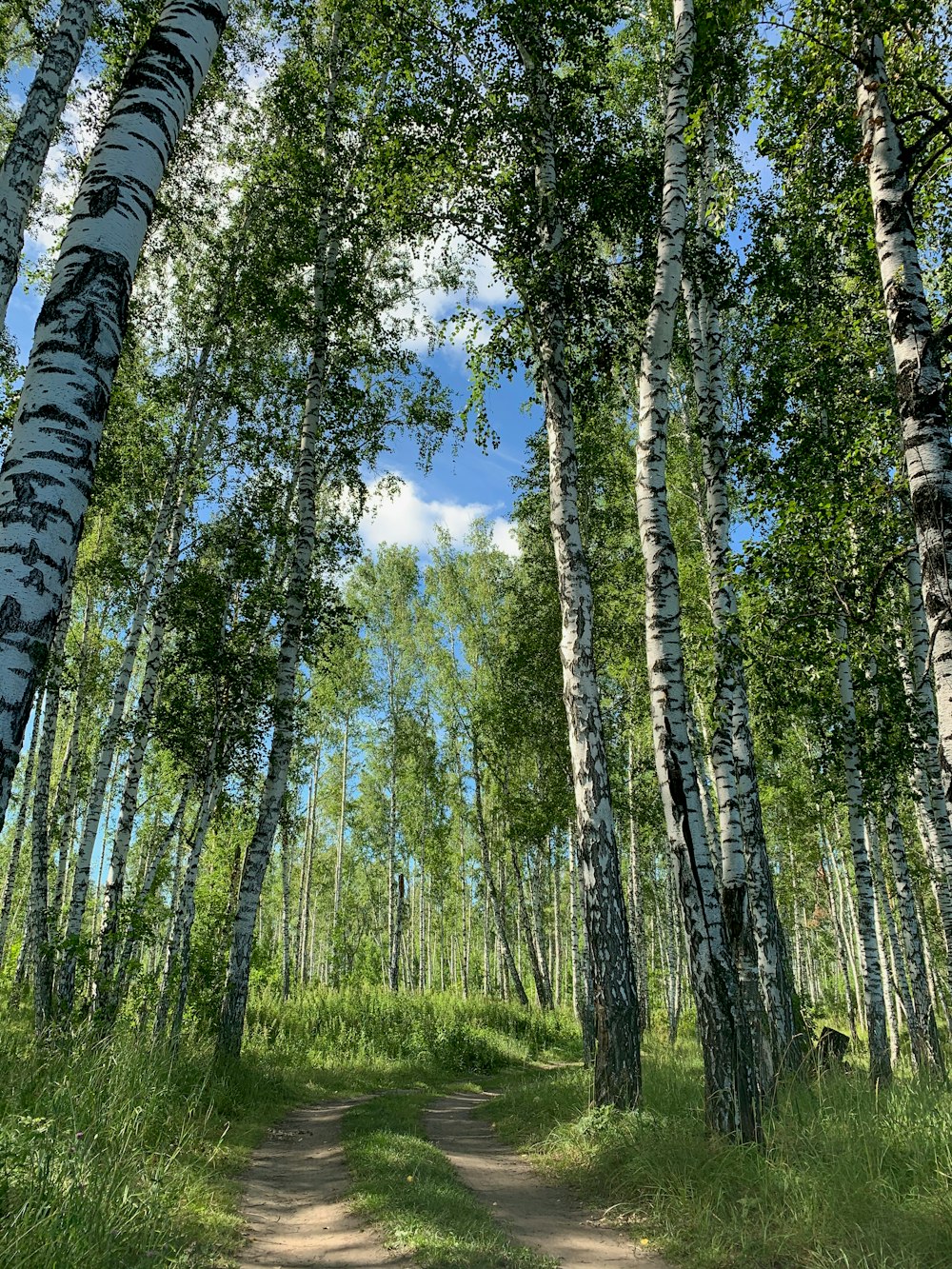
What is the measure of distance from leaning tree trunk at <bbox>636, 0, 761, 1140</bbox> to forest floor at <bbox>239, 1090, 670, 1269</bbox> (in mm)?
1367

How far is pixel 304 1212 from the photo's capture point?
501 cm

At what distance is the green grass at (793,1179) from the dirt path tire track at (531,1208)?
0.21 meters

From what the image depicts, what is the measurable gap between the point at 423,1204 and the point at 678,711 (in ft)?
12.6

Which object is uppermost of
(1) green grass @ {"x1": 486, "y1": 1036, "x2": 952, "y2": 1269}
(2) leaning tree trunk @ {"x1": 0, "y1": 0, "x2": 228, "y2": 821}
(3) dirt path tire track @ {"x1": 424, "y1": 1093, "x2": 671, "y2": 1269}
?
(2) leaning tree trunk @ {"x1": 0, "y1": 0, "x2": 228, "y2": 821}

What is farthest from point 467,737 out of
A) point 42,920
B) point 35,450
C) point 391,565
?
point 35,450

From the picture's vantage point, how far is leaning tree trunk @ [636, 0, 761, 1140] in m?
5.34

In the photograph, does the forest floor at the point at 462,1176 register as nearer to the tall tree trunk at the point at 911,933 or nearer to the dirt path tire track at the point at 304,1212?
the dirt path tire track at the point at 304,1212

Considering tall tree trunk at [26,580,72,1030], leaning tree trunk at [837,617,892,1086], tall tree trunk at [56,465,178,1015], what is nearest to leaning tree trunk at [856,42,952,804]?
leaning tree trunk at [837,617,892,1086]

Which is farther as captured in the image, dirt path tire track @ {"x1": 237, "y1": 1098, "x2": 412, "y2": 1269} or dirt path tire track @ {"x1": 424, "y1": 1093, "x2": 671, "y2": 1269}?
dirt path tire track @ {"x1": 424, "y1": 1093, "x2": 671, "y2": 1269}

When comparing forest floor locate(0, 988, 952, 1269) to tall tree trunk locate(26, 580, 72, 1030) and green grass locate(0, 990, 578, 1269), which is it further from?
tall tree trunk locate(26, 580, 72, 1030)

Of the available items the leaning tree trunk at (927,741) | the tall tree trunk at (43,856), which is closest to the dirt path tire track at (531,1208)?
the leaning tree trunk at (927,741)

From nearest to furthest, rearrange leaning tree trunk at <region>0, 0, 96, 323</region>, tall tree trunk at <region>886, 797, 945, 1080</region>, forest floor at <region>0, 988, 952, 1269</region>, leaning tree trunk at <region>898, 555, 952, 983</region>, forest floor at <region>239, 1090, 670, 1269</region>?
forest floor at <region>0, 988, 952, 1269</region>
forest floor at <region>239, 1090, 670, 1269</region>
leaning tree trunk at <region>0, 0, 96, 323</region>
leaning tree trunk at <region>898, 555, 952, 983</region>
tall tree trunk at <region>886, 797, 945, 1080</region>

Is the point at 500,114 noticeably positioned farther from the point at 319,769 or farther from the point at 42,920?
the point at 319,769

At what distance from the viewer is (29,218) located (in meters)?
11.1
